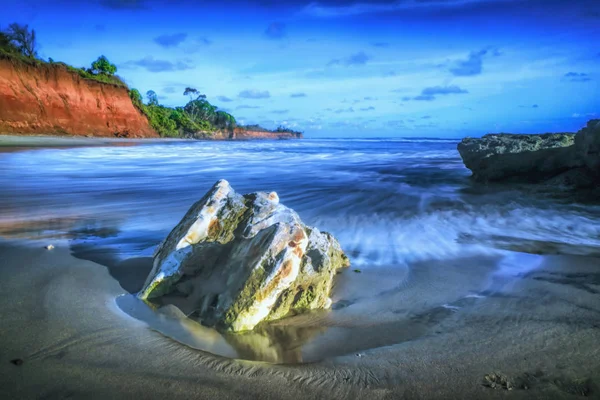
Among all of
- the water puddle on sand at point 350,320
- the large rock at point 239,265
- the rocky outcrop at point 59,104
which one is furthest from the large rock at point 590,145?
the rocky outcrop at point 59,104

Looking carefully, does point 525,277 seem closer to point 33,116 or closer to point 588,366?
point 588,366

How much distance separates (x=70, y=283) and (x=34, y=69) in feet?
139

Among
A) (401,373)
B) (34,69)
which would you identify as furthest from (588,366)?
(34,69)

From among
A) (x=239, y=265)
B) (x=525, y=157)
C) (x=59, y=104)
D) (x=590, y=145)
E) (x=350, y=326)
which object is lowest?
(x=350, y=326)

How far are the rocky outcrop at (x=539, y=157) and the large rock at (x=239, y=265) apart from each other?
7148 millimetres

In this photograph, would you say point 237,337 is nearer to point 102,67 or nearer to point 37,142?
point 37,142

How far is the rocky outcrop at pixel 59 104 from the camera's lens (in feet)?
109

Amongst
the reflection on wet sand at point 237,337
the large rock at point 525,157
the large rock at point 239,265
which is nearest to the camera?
the reflection on wet sand at point 237,337

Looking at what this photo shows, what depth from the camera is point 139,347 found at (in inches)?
90.6

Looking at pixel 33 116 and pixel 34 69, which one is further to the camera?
pixel 34 69

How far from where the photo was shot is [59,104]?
3762cm

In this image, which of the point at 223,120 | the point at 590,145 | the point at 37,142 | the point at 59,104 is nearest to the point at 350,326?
the point at 590,145

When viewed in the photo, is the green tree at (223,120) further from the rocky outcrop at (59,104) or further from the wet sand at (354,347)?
the wet sand at (354,347)

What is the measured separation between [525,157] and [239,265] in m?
9.02
